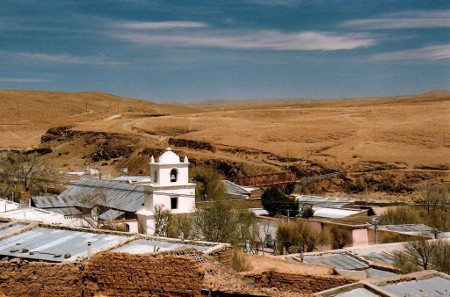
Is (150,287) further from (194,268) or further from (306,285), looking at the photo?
(306,285)

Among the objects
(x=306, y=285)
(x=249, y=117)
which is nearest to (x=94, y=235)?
(x=306, y=285)

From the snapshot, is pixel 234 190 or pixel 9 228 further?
pixel 234 190

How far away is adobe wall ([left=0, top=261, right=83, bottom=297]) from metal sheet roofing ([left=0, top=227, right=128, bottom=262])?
77cm

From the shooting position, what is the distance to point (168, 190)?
3259cm

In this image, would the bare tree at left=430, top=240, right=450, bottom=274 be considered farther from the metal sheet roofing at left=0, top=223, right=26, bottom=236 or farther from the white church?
the white church

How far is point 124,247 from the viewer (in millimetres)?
14141

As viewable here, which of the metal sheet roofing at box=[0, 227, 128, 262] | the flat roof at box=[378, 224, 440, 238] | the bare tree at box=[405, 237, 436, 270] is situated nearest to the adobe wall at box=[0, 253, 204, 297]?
the metal sheet roofing at box=[0, 227, 128, 262]

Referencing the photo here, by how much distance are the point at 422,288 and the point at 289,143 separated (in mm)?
54150

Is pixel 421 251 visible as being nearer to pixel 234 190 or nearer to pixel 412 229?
pixel 412 229

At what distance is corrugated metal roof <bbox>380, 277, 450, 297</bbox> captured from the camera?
11.9 meters

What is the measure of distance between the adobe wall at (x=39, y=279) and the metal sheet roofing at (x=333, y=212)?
940 inches

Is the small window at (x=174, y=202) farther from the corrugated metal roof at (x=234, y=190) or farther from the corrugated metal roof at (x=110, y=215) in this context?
the corrugated metal roof at (x=234, y=190)

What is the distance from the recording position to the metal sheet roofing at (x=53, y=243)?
45.0 ft

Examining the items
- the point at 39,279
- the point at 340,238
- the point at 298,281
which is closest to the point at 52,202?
the point at 340,238
